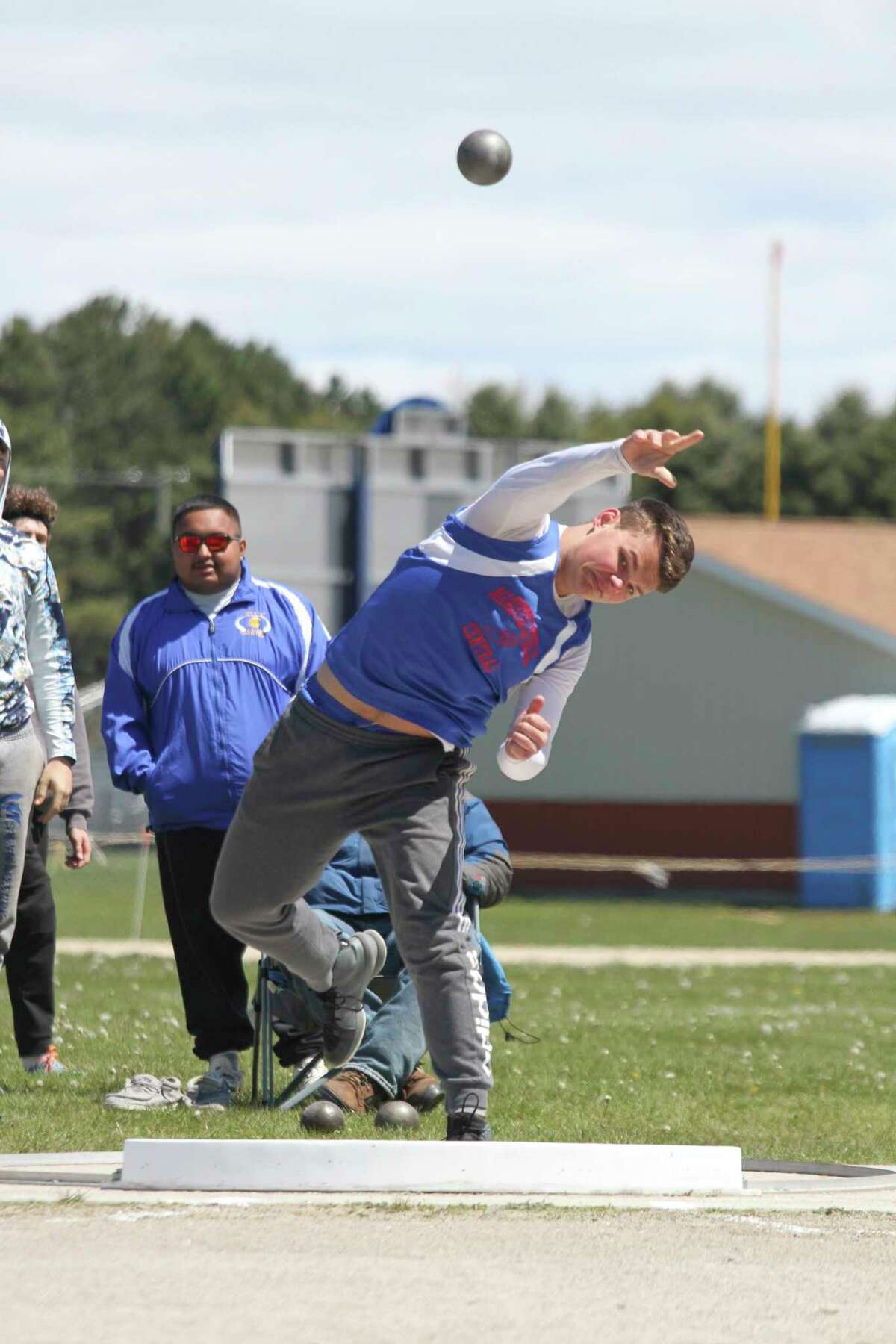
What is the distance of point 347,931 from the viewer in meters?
6.92

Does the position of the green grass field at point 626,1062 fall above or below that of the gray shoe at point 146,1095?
below

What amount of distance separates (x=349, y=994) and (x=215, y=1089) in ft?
3.46

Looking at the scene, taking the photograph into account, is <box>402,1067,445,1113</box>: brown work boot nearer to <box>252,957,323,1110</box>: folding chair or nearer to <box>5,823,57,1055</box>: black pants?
<box>252,957,323,1110</box>: folding chair

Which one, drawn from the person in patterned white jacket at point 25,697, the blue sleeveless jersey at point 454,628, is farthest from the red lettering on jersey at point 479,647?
the person in patterned white jacket at point 25,697

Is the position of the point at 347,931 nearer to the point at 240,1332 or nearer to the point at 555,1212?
the point at 555,1212

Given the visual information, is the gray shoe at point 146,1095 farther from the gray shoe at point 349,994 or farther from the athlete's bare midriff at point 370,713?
the athlete's bare midriff at point 370,713

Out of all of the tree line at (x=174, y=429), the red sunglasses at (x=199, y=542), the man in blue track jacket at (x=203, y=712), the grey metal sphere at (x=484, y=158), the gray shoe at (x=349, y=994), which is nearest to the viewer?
the gray shoe at (x=349, y=994)

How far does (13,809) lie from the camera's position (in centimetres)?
661

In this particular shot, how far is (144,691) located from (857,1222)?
11.2 feet

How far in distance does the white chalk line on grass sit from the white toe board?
10.9m

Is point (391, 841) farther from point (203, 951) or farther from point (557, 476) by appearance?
point (203, 951)

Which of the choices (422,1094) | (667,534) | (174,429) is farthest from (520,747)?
(174,429)

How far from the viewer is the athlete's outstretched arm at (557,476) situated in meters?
5.35

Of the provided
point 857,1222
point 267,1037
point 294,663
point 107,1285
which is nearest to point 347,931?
point 267,1037
